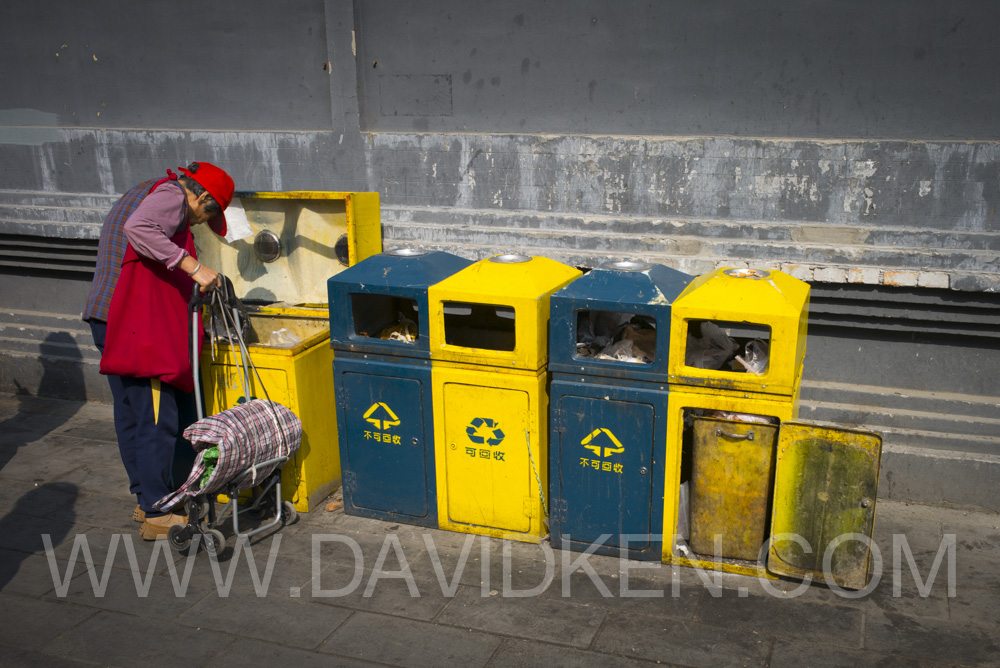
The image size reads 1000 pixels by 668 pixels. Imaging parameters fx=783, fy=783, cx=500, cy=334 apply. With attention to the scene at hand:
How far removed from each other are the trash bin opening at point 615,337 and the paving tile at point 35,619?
2.73m

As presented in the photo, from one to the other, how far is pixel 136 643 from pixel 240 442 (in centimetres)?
100

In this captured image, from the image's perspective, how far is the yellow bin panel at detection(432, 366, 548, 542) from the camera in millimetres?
4086

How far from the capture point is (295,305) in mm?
5195

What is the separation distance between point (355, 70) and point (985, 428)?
4.74 metres

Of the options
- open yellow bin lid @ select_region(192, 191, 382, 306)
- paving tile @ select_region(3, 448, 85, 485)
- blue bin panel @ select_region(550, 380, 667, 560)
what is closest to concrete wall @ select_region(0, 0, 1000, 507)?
open yellow bin lid @ select_region(192, 191, 382, 306)

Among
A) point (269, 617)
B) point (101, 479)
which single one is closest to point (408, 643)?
point (269, 617)

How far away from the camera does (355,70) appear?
563 centimetres

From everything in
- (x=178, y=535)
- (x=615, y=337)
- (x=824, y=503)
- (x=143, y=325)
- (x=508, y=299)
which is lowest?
(x=178, y=535)

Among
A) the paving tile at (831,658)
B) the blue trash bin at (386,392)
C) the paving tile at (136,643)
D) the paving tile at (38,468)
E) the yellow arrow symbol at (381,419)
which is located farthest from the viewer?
the paving tile at (38,468)

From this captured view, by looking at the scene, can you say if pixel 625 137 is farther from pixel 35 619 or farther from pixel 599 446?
pixel 35 619

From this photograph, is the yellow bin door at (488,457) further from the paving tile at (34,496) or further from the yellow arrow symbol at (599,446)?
the paving tile at (34,496)

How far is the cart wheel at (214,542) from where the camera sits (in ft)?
13.3

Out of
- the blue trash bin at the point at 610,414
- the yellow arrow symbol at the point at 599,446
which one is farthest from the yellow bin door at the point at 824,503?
the yellow arrow symbol at the point at 599,446

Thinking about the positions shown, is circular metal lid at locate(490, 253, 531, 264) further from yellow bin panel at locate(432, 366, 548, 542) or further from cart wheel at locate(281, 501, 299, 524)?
cart wheel at locate(281, 501, 299, 524)
